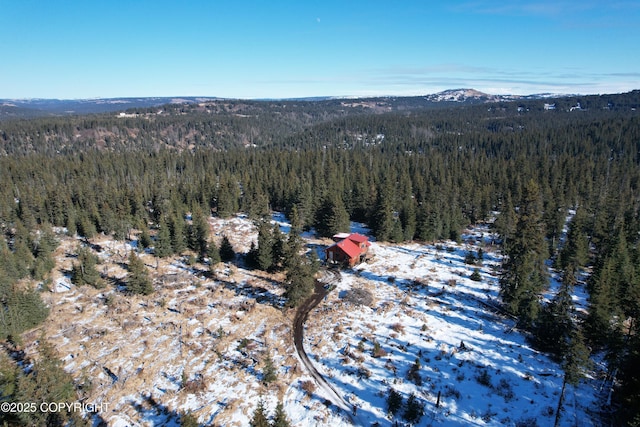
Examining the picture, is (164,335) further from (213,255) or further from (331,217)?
(331,217)

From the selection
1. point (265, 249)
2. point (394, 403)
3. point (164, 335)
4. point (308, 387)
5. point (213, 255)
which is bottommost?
point (164, 335)

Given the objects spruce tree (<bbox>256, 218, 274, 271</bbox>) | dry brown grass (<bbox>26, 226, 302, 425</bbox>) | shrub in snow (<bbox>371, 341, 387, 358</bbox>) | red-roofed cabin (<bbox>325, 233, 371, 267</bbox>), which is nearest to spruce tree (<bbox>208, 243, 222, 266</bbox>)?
dry brown grass (<bbox>26, 226, 302, 425</bbox>)

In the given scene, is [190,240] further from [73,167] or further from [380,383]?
[73,167]

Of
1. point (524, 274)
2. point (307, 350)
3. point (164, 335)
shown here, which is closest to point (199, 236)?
point (164, 335)

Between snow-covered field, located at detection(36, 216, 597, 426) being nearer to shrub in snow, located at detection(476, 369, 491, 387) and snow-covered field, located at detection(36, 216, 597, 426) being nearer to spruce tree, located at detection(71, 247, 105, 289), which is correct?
shrub in snow, located at detection(476, 369, 491, 387)

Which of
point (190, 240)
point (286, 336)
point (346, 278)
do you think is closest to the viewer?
point (286, 336)

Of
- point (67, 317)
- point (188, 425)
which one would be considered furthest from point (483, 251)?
point (67, 317)
